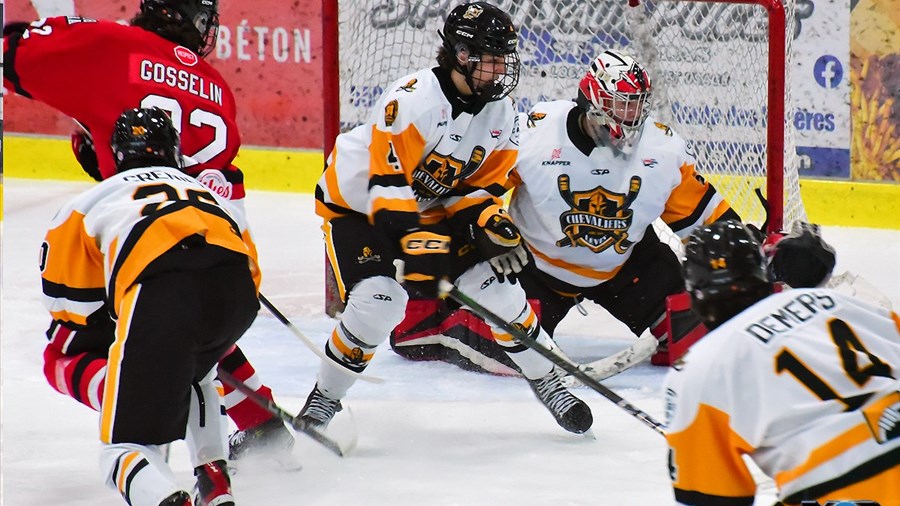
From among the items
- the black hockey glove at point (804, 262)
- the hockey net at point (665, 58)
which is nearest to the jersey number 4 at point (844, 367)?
→ the black hockey glove at point (804, 262)

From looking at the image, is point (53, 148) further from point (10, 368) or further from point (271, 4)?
point (10, 368)

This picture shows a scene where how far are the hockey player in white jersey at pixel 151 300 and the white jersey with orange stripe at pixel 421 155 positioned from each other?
62 centimetres

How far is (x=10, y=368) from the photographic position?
3.98 m

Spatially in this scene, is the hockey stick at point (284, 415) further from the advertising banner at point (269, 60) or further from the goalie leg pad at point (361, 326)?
the advertising banner at point (269, 60)

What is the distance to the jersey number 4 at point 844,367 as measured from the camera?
67.4 inches

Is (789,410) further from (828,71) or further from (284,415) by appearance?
(828,71)

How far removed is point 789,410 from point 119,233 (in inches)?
48.6

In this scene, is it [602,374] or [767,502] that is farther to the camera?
[602,374]

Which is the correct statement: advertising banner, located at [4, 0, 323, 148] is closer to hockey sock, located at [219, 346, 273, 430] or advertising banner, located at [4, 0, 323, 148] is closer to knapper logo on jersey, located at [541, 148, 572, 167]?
knapper logo on jersey, located at [541, 148, 572, 167]

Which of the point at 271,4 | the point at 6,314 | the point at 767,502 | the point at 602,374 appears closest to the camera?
the point at 767,502

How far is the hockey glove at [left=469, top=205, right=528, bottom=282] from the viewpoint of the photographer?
132 inches

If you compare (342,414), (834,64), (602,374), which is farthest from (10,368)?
(834,64)

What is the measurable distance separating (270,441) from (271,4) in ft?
12.2

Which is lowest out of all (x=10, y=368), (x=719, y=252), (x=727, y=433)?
(x=10, y=368)
